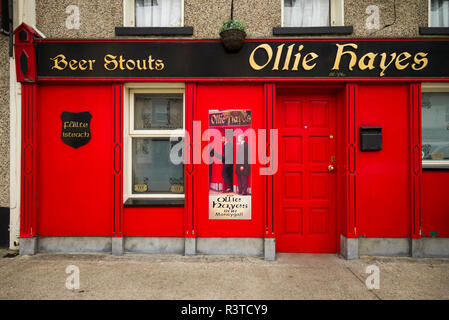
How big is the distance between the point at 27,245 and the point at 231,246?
354 centimetres

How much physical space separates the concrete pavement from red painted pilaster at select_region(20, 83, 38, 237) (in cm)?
89

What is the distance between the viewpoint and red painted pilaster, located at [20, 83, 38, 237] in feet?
15.9

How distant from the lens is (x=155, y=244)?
192 inches

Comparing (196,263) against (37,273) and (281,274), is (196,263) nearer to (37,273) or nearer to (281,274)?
(281,274)

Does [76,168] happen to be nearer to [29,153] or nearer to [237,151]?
[29,153]

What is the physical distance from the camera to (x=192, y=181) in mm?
4840

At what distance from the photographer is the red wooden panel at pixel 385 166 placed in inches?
189

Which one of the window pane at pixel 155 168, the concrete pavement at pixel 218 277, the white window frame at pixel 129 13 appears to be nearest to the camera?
the concrete pavement at pixel 218 277

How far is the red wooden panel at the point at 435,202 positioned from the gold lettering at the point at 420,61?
5.90 feet

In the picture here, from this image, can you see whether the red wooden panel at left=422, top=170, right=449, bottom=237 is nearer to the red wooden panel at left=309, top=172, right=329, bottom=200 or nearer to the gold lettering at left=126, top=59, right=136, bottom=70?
the red wooden panel at left=309, top=172, right=329, bottom=200

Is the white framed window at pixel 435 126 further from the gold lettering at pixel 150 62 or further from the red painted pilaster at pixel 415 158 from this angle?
the gold lettering at pixel 150 62

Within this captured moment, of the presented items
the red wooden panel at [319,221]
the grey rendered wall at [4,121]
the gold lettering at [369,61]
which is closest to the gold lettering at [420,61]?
the gold lettering at [369,61]

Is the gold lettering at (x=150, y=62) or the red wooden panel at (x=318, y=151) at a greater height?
the gold lettering at (x=150, y=62)

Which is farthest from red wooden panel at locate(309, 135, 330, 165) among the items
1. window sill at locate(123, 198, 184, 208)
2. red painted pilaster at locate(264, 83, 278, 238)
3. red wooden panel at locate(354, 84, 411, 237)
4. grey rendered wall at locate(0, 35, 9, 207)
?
grey rendered wall at locate(0, 35, 9, 207)
